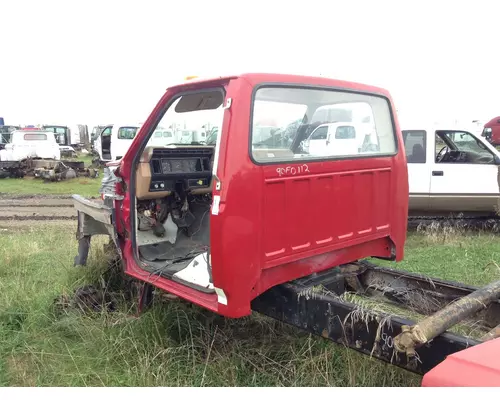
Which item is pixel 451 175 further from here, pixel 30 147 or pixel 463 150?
Result: pixel 30 147

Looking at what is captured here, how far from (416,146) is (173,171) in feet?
15.7

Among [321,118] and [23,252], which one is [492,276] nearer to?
[321,118]

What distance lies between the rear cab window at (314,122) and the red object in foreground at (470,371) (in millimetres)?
1634

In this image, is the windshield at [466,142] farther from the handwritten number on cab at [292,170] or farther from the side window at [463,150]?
the handwritten number on cab at [292,170]

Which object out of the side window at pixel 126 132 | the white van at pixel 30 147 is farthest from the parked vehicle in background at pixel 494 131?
the white van at pixel 30 147

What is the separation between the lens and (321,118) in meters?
3.77

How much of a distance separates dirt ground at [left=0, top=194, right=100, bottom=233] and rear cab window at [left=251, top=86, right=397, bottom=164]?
7.26m

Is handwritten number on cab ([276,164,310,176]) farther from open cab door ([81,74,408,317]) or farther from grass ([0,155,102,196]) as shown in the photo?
grass ([0,155,102,196])

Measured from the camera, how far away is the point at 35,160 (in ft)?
58.9

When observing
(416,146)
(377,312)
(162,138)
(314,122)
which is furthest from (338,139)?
(416,146)

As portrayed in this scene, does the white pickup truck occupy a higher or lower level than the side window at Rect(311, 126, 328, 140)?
lower

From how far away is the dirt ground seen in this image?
9.84 m

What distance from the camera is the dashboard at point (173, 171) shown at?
4336 millimetres

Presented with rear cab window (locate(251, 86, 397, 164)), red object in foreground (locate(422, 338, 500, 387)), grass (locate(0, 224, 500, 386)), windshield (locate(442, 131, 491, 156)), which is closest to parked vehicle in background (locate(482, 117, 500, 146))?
windshield (locate(442, 131, 491, 156))
